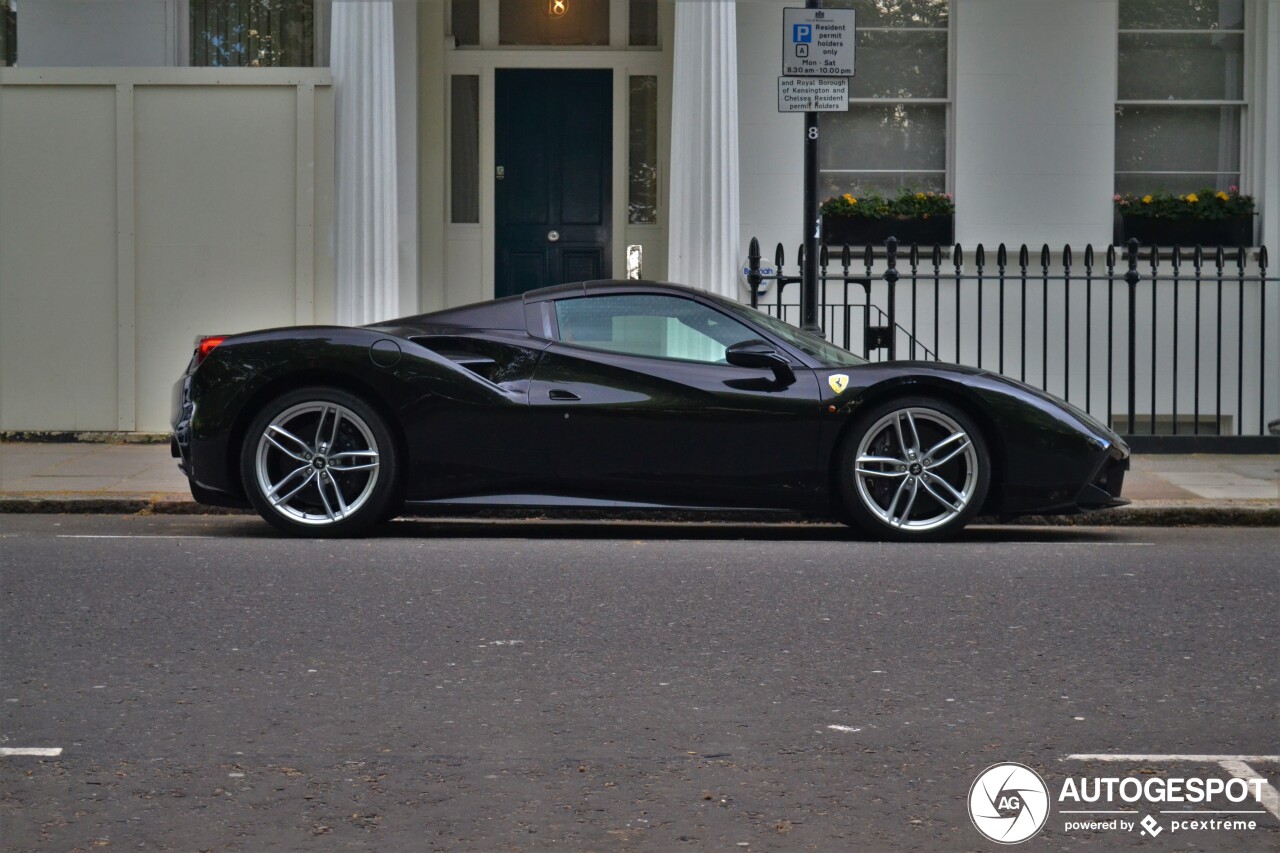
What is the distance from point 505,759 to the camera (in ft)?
14.2

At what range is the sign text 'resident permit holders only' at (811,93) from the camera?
10.7 meters

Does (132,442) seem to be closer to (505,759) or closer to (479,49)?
(479,49)

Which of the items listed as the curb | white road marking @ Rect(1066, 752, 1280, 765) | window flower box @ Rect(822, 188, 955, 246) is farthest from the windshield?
window flower box @ Rect(822, 188, 955, 246)

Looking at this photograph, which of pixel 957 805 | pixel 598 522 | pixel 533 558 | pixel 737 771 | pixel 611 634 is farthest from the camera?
pixel 598 522

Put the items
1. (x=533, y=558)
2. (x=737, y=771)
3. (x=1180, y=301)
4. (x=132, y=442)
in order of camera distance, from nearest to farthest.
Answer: (x=737, y=771), (x=533, y=558), (x=132, y=442), (x=1180, y=301)

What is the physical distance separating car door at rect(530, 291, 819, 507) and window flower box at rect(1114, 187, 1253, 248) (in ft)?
21.4

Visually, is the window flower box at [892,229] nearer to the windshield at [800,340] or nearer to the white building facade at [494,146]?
the white building facade at [494,146]

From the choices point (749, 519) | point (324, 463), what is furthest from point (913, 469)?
point (324, 463)

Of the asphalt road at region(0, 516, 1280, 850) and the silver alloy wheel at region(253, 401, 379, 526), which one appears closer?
the asphalt road at region(0, 516, 1280, 850)

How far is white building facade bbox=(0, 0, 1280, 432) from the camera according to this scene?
12.8m

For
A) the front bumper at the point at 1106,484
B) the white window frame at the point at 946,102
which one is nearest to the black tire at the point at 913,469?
the front bumper at the point at 1106,484

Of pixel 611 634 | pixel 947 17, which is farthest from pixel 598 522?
pixel 947 17

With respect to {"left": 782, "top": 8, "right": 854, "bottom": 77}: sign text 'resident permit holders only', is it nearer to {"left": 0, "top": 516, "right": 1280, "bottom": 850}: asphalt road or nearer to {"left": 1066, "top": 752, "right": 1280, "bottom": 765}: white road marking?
{"left": 0, "top": 516, "right": 1280, "bottom": 850}: asphalt road

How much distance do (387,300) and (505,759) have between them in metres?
8.90
